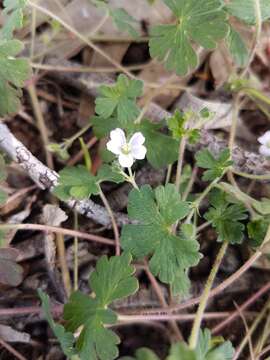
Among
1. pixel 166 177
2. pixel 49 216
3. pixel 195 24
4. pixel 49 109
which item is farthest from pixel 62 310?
pixel 195 24

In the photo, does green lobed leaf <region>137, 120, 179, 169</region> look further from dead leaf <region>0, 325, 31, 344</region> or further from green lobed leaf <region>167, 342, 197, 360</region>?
green lobed leaf <region>167, 342, 197, 360</region>

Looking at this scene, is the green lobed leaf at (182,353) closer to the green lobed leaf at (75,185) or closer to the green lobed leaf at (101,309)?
the green lobed leaf at (101,309)

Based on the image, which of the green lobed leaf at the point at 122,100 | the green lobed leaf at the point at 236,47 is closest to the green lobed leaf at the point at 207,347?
the green lobed leaf at the point at 122,100

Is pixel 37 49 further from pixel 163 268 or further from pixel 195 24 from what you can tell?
pixel 163 268

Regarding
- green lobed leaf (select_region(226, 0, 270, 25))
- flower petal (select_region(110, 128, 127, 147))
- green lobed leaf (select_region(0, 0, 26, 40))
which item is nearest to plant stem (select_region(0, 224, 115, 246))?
flower petal (select_region(110, 128, 127, 147))

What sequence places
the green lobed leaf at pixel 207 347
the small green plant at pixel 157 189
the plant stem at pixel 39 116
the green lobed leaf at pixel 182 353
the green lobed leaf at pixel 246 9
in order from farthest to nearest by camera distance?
the plant stem at pixel 39 116 → the green lobed leaf at pixel 246 9 → the small green plant at pixel 157 189 → the green lobed leaf at pixel 207 347 → the green lobed leaf at pixel 182 353

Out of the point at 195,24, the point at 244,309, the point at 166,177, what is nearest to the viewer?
the point at 195,24

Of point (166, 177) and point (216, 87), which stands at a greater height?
point (216, 87)
